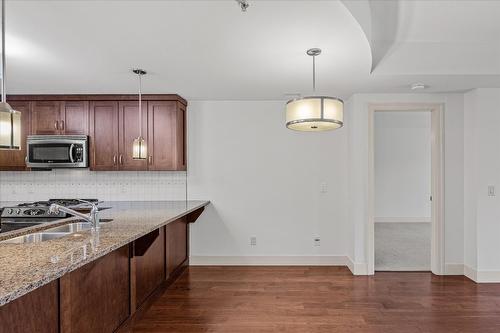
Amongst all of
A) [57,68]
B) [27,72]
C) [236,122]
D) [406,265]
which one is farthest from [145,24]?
[406,265]

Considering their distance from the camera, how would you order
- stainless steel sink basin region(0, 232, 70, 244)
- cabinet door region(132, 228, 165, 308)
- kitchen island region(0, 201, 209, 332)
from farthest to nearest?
cabinet door region(132, 228, 165, 308), stainless steel sink basin region(0, 232, 70, 244), kitchen island region(0, 201, 209, 332)

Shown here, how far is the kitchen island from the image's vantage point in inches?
49.9

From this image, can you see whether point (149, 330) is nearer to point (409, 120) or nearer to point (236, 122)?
point (236, 122)

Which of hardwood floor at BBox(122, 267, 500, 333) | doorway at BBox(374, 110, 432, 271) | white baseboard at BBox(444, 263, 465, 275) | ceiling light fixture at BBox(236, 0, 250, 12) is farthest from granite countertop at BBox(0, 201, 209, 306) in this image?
doorway at BBox(374, 110, 432, 271)

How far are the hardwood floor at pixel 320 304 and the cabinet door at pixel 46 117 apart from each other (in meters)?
2.54

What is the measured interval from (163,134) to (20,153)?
1.84m

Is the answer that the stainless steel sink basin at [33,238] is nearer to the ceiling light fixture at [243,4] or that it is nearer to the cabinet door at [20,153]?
the ceiling light fixture at [243,4]

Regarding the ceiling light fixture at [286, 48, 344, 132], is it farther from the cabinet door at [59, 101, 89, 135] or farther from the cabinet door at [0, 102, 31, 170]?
the cabinet door at [0, 102, 31, 170]

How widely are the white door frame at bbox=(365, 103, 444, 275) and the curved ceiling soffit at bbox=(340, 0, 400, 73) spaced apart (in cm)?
122

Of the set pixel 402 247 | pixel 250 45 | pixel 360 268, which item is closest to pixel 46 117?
pixel 250 45

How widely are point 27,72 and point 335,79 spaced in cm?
316

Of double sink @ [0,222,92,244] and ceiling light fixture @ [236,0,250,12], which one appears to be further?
double sink @ [0,222,92,244]

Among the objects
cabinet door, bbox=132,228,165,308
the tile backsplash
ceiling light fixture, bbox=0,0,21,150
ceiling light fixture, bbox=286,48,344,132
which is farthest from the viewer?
the tile backsplash

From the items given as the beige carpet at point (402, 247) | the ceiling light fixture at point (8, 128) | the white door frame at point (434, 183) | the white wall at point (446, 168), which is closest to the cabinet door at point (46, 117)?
Result: the ceiling light fixture at point (8, 128)
